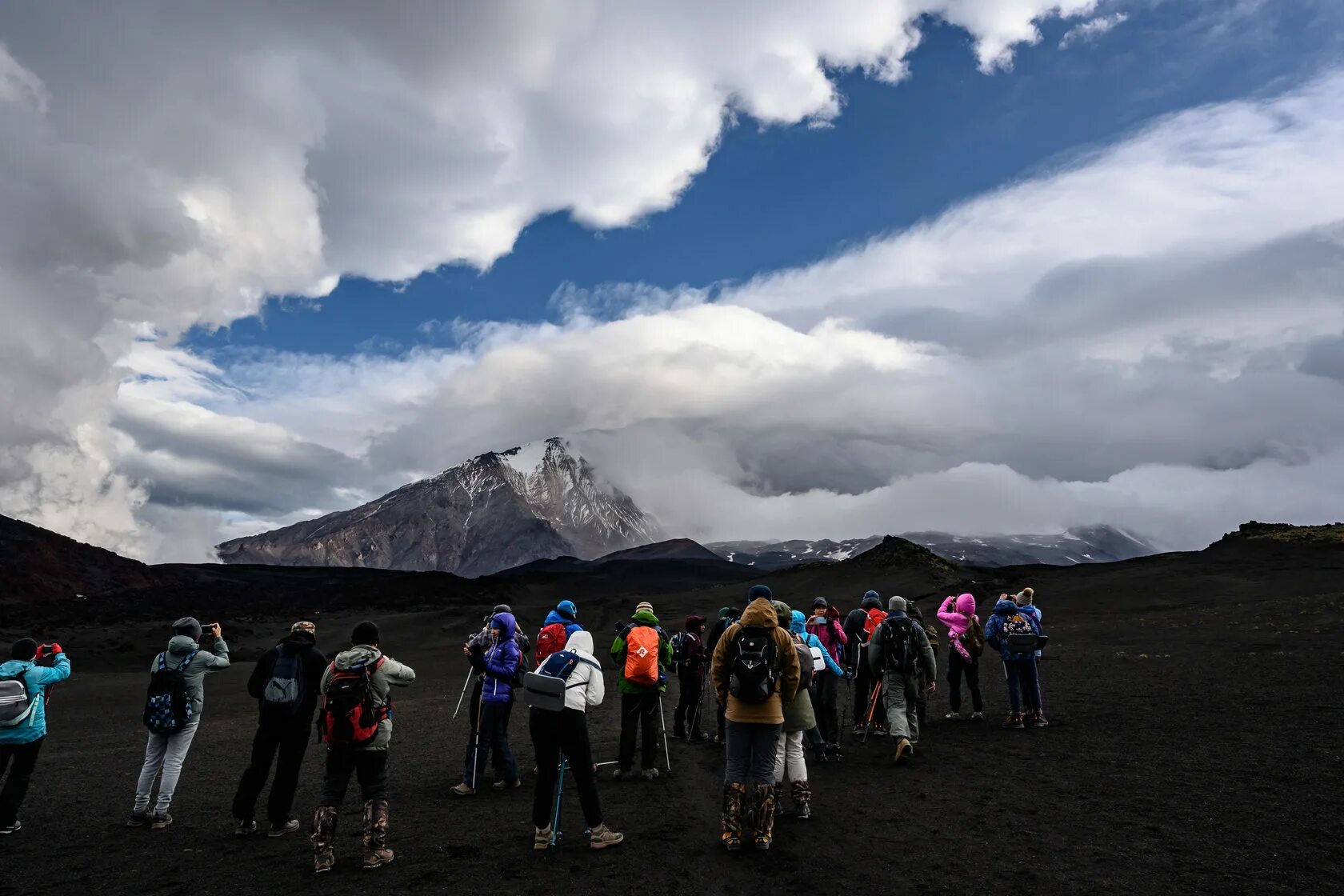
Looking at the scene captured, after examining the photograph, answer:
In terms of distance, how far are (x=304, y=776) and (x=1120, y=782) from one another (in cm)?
1175

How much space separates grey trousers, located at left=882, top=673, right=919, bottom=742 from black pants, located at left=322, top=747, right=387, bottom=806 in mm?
7032

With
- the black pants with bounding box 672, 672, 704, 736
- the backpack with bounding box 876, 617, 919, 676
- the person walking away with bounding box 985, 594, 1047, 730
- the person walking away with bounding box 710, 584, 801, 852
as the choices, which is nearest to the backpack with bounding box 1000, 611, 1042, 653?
the person walking away with bounding box 985, 594, 1047, 730

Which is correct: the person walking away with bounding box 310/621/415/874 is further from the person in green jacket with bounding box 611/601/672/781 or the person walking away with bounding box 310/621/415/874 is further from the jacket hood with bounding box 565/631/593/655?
the person in green jacket with bounding box 611/601/672/781

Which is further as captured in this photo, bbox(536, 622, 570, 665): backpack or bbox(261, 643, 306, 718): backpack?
bbox(536, 622, 570, 665): backpack

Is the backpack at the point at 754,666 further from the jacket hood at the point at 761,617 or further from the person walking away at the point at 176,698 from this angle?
the person walking away at the point at 176,698

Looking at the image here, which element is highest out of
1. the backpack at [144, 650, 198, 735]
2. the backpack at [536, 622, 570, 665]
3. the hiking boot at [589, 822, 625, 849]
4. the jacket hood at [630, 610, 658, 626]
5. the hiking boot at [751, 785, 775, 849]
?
the jacket hood at [630, 610, 658, 626]

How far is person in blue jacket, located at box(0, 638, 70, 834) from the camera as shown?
8.26m

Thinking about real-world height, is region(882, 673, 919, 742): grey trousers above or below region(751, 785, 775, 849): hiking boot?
above

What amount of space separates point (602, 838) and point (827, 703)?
15.8 ft

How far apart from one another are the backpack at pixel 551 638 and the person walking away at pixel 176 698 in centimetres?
360

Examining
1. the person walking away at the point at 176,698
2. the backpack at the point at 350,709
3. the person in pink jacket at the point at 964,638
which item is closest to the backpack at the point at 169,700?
the person walking away at the point at 176,698

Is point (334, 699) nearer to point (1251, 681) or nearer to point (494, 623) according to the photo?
point (494, 623)

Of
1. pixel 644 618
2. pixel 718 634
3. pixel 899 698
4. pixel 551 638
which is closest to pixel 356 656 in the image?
pixel 551 638

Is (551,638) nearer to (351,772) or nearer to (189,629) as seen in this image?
(351,772)
